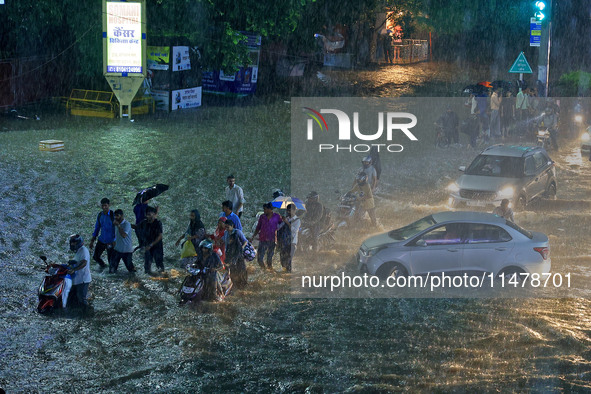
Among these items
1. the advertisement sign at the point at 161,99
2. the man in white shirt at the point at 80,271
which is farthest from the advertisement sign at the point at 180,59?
the man in white shirt at the point at 80,271

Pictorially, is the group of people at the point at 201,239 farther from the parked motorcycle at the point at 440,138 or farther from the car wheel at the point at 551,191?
the parked motorcycle at the point at 440,138

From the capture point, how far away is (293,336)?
1090cm

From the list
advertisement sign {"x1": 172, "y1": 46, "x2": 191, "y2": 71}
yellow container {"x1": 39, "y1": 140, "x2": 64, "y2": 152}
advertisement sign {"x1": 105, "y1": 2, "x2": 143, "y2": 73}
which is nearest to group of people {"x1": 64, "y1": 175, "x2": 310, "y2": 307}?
yellow container {"x1": 39, "y1": 140, "x2": 64, "y2": 152}

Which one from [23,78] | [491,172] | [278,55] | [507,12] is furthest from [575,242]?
[507,12]

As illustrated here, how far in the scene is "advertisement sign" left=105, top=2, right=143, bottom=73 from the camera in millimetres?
29109

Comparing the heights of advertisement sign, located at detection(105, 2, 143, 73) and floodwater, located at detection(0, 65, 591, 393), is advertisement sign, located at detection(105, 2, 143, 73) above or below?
above

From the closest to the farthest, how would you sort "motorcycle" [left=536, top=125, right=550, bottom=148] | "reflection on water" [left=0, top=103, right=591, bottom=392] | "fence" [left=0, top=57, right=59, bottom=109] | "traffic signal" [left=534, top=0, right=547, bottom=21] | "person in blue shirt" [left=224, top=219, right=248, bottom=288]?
"reflection on water" [left=0, top=103, right=591, bottom=392], "person in blue shirt" [left=224, top=219, right=248, bottom=288], "motorcycle" [left=536, top=125, right=550, bottom=148], "traffic signal" [left=534, top=0, right=547, bottom=21], "fence" [left=0, top=57, right=59, bottom=109]

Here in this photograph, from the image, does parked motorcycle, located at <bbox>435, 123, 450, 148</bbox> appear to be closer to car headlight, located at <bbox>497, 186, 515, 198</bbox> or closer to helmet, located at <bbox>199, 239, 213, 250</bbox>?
car headlight, located at <bbox>497, 186, 515, 198</bbox>

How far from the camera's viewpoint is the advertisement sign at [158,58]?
3209cm

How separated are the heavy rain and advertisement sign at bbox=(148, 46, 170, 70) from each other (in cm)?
31

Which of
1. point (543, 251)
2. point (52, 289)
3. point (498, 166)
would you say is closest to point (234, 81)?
point (498, 166)

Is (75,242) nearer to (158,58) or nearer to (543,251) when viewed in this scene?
(543,251)

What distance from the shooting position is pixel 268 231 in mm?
13859

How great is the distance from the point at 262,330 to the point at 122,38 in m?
20.5
